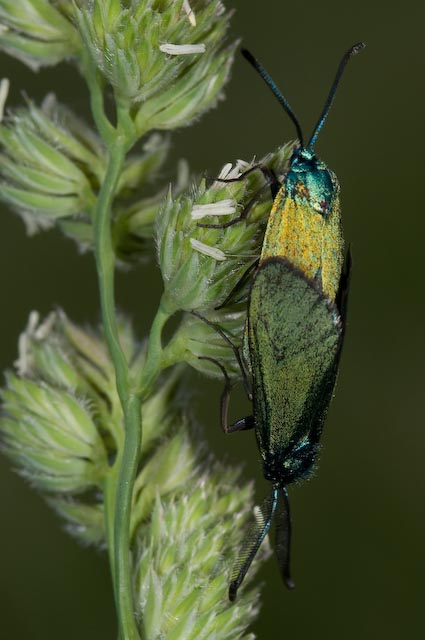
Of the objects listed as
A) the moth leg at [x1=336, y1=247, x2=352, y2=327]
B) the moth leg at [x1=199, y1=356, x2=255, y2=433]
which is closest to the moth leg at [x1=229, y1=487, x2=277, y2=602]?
the moth leg at [x1=199, y1=356, x2=255, y2=433]

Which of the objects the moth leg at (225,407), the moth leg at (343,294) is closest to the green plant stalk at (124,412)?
the moth leg at (225,407)

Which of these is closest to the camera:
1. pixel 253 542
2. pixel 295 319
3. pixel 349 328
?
pixel 295 319

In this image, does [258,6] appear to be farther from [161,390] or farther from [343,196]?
[161,390]

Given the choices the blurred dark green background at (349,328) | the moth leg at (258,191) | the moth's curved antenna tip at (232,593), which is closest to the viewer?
the moth leg at (258,191)

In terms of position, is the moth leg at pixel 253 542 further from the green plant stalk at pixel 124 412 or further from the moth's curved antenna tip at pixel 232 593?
the green plant stalk at pixel 124 412

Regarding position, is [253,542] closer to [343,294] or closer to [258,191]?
[343,294]

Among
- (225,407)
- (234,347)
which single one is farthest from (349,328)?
(234,347)

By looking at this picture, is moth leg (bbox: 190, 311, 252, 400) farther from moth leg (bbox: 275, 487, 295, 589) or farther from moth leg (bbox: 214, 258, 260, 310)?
moth leg (bbox: 275, 487, 295, 589)
